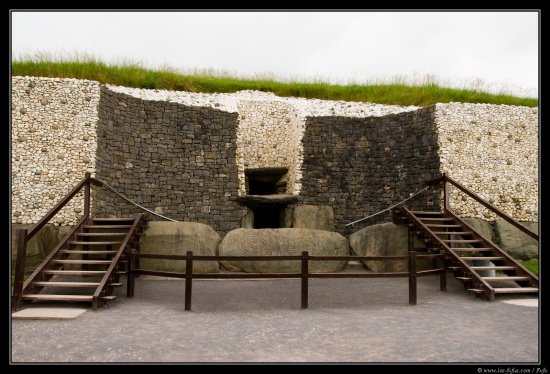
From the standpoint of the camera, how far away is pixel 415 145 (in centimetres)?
1334

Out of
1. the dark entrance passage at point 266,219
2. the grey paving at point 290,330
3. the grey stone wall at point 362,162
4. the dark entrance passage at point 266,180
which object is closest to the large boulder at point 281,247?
the grey paving at point 290,330

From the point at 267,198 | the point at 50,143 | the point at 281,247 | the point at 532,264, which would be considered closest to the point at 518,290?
the point at 532,264

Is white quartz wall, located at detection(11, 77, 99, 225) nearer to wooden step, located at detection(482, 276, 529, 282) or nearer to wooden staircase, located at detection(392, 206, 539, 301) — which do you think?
wooden staircase, located at detection(392, 206, 539, 301)

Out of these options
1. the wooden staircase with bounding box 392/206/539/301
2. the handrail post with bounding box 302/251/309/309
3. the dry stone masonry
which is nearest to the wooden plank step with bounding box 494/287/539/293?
the wooden staircase with bounding box 392/206/539/301

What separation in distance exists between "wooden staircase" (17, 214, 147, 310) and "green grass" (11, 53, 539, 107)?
576 centimetres

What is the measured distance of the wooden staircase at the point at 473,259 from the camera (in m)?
8.43

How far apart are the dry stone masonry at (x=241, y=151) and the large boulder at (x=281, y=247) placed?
7.01 feet

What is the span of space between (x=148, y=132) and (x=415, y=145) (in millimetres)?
8023

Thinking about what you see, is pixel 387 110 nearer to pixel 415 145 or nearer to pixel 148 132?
pixel 415 145

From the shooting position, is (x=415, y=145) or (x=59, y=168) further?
(x=415, y=145)

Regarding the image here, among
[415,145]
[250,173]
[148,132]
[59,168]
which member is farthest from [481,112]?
[59,168]

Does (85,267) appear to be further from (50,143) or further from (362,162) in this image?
(362,162)

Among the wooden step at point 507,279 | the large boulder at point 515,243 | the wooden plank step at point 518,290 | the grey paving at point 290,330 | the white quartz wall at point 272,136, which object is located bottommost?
the grey paving at point 290,330

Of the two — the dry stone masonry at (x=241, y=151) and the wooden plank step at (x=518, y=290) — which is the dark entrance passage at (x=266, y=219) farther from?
the wooden plank step at (x=518, y=290)
